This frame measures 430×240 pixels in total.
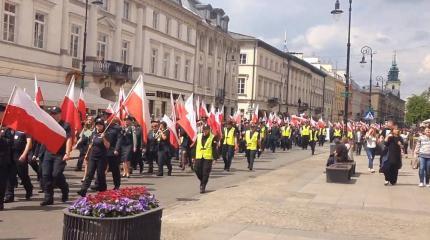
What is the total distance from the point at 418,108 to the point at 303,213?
256ft

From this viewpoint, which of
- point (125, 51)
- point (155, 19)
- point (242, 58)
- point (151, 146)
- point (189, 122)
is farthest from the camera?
point (242, 58)

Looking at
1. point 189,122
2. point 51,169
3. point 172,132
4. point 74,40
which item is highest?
point 74,40

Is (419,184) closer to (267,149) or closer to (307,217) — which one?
(307,217)

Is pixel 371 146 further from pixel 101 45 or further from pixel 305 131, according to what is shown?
pixel 101 45

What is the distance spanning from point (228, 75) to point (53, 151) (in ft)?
183

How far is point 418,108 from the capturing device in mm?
82875

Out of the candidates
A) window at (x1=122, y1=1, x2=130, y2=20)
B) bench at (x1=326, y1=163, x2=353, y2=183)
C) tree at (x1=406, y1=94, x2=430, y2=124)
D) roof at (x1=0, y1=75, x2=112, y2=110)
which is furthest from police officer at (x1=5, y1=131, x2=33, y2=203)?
tree at (x1=406, y1=94, x2=430, y2=124)

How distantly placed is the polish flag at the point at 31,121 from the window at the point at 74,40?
2607 centimetres

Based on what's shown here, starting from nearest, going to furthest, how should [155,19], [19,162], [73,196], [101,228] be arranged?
[101,228] < [19,162] < [73,196] < [155,19]

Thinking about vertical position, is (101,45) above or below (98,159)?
above

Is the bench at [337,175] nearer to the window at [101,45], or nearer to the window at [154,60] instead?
the window at [101,45]

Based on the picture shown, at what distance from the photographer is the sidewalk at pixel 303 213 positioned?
844 centimetres

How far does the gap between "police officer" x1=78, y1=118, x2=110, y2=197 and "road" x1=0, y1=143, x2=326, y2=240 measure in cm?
58

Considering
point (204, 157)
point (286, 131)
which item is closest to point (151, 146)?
point (204, 157)
